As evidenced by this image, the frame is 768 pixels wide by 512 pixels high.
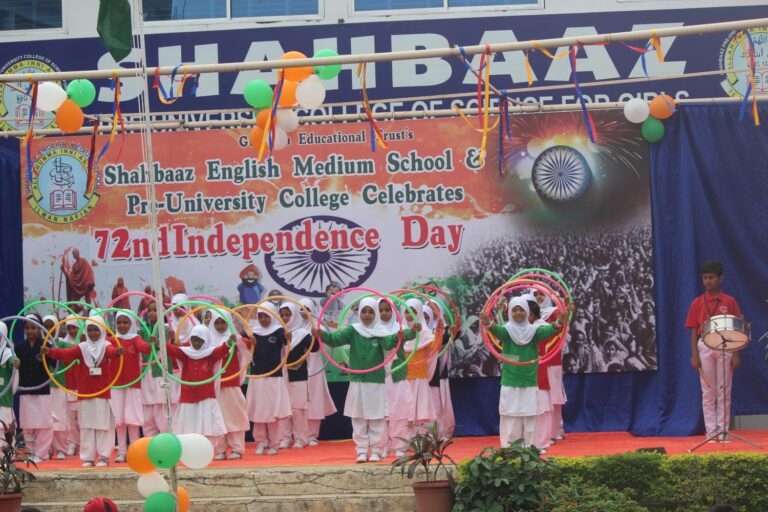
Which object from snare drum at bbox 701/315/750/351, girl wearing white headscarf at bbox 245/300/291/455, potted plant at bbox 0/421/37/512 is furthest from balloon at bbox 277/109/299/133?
snare drum at bbox 701/315/750/351

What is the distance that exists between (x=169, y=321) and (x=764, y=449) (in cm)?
603

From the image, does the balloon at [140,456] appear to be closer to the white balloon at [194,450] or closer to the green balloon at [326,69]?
the white balloon at [194,450]

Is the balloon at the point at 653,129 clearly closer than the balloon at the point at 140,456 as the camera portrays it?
No

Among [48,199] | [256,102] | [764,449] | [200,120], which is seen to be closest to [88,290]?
[48,199]

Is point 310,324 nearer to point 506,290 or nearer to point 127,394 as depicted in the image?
point 127,394

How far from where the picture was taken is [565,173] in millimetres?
13602

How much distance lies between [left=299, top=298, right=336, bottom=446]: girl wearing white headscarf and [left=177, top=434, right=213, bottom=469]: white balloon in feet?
15.8

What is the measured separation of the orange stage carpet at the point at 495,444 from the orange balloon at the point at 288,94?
3.23 metres

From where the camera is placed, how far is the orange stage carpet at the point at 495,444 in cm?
1160

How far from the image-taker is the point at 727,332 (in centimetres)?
1118

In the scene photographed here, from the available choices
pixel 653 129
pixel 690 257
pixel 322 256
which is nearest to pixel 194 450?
pixel 322 256

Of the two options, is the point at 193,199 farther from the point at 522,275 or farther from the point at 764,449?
the point at 764,449

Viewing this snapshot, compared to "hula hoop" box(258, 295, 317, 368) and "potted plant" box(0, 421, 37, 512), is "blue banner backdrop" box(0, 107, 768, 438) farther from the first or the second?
"potted plant" box(0, 421, 37, 512)

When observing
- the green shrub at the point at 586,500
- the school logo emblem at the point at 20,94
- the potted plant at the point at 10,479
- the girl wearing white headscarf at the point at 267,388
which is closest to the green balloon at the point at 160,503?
the potted plant at the point at 10,479
